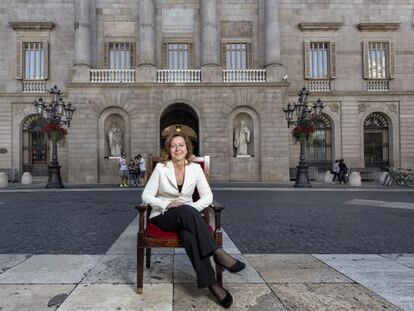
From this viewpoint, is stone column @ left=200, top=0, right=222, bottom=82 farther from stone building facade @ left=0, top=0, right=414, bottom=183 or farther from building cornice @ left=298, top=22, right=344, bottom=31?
building cornice @ left=298, top=22, right=344, bottom=31

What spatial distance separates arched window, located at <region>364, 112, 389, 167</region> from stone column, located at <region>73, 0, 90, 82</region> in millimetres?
20976

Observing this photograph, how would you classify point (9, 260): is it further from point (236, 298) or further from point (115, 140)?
point (115, 140)

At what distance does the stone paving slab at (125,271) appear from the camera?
3.54m

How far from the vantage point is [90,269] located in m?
3.93

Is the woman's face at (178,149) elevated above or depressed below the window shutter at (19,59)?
below

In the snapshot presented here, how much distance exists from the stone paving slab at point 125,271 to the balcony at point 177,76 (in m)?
18.6

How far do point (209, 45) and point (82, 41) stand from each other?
8436 millimetres

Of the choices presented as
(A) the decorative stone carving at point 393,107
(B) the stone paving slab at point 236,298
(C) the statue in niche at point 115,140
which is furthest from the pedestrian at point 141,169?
(A) the decorative stone carving at point 393,107

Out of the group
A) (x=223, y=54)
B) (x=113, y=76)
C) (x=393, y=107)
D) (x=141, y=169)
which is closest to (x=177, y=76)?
(x=113, y=76)

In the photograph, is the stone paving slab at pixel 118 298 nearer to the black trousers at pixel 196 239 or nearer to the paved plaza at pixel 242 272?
the paved plaza at pixel 242 272

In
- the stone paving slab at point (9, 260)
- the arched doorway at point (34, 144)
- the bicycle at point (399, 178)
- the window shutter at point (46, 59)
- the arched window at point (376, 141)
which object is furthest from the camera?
the arched window at point (376, 141)

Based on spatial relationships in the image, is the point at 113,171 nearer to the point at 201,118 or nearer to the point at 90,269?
the point at 201,118

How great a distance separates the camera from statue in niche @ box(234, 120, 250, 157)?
2195cm

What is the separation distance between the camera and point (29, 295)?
123 inches
